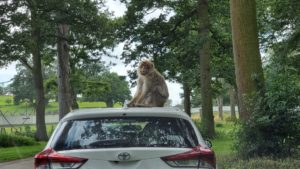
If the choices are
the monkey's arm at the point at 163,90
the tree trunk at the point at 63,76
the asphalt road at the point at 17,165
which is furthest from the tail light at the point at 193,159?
the tree trunk at the point at 63,76

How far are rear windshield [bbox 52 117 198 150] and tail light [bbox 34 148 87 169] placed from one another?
111 millimetres

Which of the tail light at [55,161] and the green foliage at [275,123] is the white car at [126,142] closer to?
the tail light at [55,161]

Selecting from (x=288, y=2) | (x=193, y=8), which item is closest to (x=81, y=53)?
(x=193, y=8)

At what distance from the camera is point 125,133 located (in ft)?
19.4

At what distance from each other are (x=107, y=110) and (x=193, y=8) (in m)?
26.1

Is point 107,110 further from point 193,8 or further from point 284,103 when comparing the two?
point 193,8

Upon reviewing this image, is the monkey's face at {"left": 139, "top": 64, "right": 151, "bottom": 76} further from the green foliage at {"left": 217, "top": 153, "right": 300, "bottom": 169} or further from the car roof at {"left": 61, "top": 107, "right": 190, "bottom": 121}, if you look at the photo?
the car roof at {"left": 61, "top": 107, "right": 190, "bottom": 121}

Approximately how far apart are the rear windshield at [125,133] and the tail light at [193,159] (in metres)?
0.12

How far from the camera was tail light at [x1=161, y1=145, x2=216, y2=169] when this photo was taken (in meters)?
5.54

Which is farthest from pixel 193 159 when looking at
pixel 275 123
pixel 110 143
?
pixel 275 123

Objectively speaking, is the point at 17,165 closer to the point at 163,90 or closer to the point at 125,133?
the point at 163,90

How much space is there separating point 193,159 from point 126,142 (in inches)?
26.8

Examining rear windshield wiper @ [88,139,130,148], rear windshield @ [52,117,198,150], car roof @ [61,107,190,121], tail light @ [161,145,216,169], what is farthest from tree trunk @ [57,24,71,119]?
tail light @ [161,145,216,169]

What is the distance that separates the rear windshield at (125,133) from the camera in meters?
5.71
